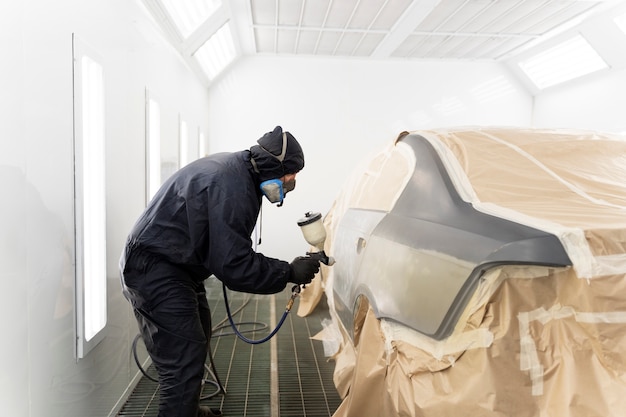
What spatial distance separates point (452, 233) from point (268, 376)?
2028mm

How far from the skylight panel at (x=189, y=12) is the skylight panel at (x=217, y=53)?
44 cm

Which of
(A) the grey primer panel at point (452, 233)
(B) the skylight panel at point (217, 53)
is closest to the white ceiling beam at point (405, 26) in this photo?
(B) the skylight panel at point (217, 53)

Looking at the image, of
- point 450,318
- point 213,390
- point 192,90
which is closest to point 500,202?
point 450,318

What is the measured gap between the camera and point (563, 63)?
20.5ft

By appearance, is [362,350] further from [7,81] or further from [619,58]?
[619,58]

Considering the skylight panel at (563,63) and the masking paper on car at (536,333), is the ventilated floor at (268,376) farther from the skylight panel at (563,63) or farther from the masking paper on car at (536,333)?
the skylight panel at (563,63)

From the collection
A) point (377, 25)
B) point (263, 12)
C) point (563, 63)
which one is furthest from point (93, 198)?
point (563, 63)

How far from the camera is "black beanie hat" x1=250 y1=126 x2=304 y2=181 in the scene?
2.13 metres

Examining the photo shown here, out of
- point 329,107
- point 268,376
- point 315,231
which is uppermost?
point 329,107

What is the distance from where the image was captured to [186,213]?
200 cm

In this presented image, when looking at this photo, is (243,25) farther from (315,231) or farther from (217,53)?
(315,231)

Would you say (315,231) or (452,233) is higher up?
(452,233)

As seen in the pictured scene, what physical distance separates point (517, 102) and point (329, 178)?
3532 mm

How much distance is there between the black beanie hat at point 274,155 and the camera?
84.0 inches
